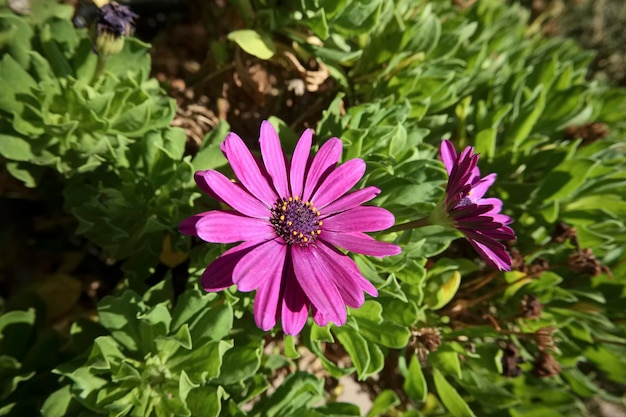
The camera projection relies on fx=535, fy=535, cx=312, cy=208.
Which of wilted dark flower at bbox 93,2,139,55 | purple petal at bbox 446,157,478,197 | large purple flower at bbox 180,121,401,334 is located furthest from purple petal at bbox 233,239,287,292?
wilted dark flower at bbox 93,2,139,55

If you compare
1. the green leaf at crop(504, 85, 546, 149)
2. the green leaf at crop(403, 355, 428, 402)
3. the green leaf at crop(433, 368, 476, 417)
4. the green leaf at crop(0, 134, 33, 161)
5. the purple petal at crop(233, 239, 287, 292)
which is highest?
the green leaf at crop(0, 134, 33, 161)

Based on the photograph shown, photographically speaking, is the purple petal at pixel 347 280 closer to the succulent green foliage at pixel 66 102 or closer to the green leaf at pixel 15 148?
the succulent green foliage at pixel 66 102

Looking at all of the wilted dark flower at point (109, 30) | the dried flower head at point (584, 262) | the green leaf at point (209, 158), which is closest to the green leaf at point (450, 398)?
the dried flower head at point (584, 262)

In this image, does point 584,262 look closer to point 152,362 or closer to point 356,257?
point 356,257

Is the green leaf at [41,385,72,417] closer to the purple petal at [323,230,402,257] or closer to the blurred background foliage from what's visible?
the blurred background foliage

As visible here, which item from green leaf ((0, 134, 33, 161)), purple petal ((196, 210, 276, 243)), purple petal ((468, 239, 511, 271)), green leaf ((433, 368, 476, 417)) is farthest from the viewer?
green leaf ((433, 368, 476, 417))

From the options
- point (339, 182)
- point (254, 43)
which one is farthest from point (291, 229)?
point (254, 43)
